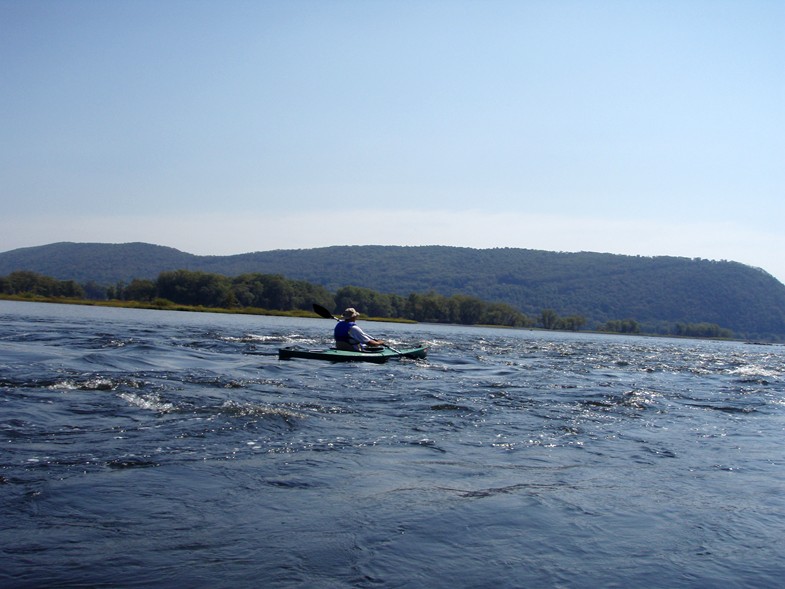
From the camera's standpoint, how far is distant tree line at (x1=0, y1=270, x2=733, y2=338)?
94.6 meters

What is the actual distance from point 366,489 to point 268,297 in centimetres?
9847

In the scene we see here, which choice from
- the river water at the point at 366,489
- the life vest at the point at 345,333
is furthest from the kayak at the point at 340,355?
the river water at the point at 366,489

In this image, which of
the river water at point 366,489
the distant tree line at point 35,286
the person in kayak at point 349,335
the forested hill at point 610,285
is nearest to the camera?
the river water at point 366,489

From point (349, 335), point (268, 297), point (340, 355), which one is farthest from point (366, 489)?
point (268, 297)

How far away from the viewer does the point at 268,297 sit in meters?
104

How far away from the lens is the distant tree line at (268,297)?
94625mm

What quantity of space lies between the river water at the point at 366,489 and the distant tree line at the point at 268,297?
7858 cm

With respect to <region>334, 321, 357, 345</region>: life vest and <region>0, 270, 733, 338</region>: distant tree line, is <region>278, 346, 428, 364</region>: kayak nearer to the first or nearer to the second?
<region>334, 321, 357, 345</region>: life vest

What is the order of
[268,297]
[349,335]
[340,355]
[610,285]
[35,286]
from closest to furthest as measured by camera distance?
[340,355], [349,335], [35,286], [268,297], [610,285]

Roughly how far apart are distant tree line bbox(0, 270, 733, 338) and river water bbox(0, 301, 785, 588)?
78.6 metres

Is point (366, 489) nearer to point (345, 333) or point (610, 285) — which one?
point (345, 333)

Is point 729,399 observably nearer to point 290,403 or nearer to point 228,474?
point 290,403

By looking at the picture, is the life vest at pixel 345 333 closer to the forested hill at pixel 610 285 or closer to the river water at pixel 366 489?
the river water at pixel 366 489

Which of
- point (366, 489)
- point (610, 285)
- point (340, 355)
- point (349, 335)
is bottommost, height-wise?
point (366, 489)
